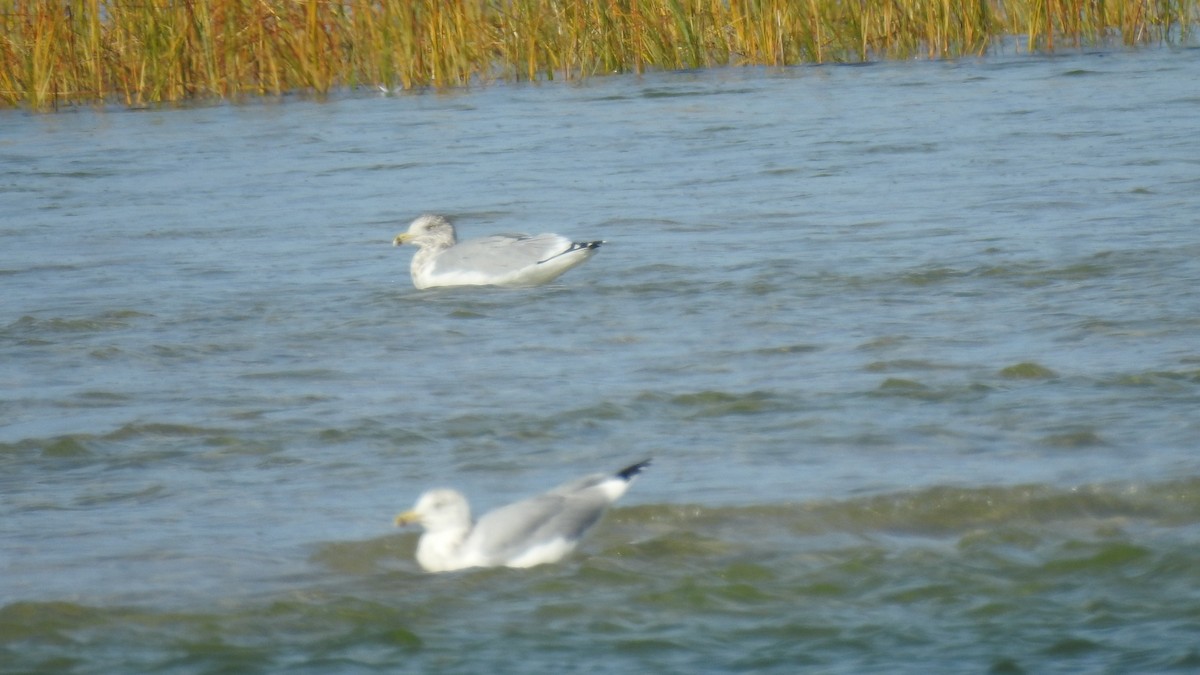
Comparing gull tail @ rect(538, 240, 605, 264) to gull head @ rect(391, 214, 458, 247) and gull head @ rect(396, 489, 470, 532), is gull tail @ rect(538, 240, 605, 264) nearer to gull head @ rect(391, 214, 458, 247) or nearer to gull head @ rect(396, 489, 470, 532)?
gull head @ rect(391, 214, 458, 247)

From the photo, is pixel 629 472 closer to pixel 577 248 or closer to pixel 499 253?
pixel 577 248

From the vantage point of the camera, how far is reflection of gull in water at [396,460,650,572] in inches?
181

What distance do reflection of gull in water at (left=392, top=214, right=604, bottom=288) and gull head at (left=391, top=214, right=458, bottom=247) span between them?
0.44 ft

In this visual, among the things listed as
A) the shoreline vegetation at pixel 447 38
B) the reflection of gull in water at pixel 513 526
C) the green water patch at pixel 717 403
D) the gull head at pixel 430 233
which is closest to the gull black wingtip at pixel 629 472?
the reflection of gull in water at pixel 513 526

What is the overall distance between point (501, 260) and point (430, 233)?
2.20 feet

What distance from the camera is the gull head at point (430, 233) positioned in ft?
29.4

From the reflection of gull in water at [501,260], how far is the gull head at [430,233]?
133 millimetres

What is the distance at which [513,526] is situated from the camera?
A: 460 centimetres

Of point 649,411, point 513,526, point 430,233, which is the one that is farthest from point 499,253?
point 513,526

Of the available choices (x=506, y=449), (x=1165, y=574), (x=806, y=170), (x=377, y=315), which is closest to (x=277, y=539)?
(x=506, y=449)

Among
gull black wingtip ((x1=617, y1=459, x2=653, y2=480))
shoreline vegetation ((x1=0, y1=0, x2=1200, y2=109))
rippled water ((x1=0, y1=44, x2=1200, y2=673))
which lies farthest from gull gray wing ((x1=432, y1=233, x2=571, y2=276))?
shoreline vegetation ((x1=0, y1=0, x2=1200, y2=109))

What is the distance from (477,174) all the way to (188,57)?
4.71 metres

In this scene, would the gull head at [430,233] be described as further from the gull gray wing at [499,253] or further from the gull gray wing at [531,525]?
the gull gray wing at [531,525]

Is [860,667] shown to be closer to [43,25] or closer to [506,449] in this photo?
[506,449]
